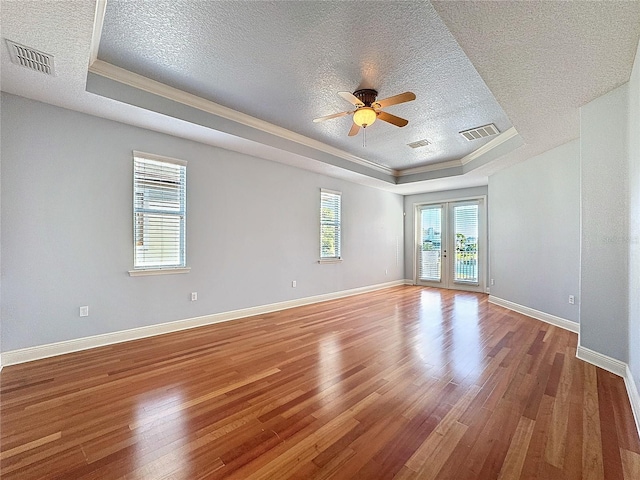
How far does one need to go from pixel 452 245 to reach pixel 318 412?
276 inches

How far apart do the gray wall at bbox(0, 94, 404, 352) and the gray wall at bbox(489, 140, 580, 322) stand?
424 centimetres

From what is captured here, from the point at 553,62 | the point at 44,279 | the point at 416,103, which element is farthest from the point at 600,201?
the point at 44,279

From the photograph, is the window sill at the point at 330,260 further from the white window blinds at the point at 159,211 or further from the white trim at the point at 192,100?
the white window blinds at the point at 159,211

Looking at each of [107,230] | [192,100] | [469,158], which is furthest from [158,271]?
[469,158]

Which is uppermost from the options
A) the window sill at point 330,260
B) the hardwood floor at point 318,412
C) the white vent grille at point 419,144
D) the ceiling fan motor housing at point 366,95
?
the white vent grille at point 419,144

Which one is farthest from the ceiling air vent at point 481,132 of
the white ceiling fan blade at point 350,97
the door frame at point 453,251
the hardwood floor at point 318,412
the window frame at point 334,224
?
the hardwood floor at point 318,412

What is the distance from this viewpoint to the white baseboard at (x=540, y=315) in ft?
13.3

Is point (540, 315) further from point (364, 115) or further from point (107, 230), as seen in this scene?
point (107, 230)

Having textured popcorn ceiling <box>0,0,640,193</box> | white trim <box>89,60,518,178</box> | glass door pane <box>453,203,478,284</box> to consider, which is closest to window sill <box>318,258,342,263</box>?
white trim <box>89,60,518,178</box>

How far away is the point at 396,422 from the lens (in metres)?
1.93

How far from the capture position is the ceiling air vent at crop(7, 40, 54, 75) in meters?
2.23

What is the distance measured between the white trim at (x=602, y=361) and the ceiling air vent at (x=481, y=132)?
3.20 metres

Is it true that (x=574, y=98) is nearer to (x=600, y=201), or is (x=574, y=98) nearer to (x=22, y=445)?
(x=600, y=201)

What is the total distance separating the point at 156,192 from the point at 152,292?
1342 mm
